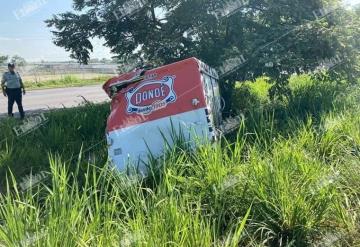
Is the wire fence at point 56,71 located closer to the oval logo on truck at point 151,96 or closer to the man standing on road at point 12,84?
the man standing on road at point 12,84

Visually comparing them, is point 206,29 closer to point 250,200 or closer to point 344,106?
point 344,106

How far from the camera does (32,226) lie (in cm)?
285

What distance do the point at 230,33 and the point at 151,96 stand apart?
178 inches

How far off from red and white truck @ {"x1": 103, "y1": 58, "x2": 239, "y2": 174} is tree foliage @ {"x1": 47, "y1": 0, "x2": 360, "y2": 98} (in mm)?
3218

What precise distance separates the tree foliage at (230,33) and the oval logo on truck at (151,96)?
→ 3.31 meters

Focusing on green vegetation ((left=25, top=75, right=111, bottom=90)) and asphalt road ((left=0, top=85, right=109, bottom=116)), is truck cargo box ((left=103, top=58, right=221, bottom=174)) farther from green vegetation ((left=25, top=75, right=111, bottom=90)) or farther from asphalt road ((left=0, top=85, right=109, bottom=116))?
green vegetation ((left=25, top=75, right=111, bottom=90))

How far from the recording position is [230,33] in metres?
9.73

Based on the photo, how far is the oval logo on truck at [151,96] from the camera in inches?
223

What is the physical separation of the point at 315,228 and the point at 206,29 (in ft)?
23.5

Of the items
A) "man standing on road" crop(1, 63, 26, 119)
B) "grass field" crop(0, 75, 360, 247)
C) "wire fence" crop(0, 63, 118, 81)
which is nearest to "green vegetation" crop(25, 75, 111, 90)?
"wire fence" crop(0, 63, 118, 81)

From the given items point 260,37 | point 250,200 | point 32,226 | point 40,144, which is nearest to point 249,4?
point 260,37

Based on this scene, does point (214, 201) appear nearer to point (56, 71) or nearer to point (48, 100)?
point (48, 100)

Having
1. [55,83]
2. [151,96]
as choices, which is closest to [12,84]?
[151,96]

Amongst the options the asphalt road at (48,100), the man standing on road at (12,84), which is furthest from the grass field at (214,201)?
the asphalt road at (48,100)
